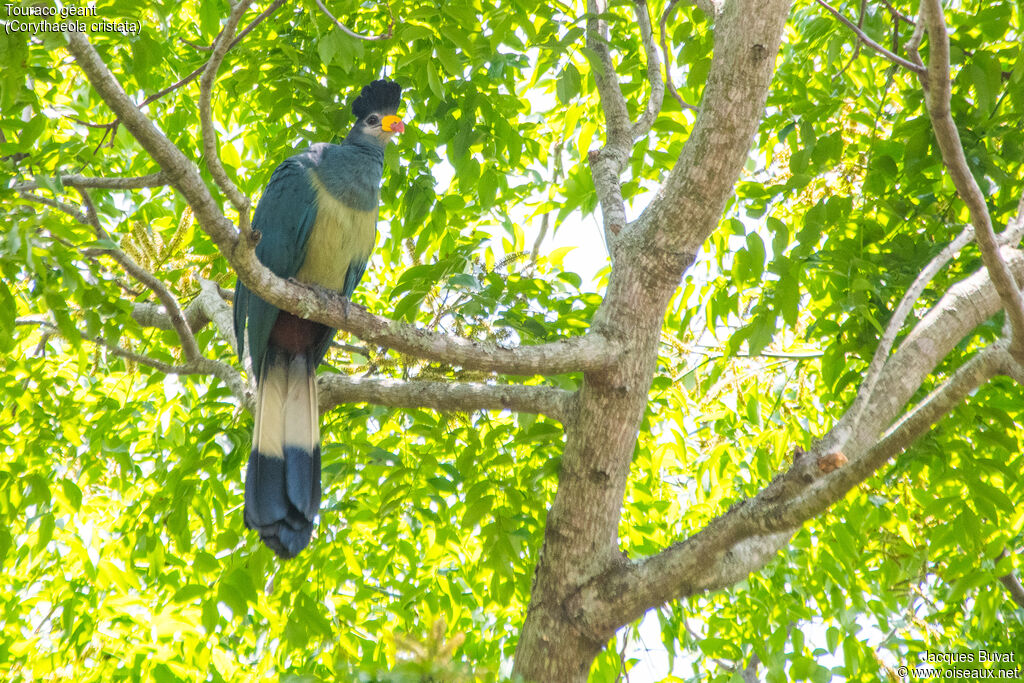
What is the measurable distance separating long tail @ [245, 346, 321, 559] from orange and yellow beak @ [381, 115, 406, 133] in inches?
41.0

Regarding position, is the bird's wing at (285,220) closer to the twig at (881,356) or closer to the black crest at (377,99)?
the black crest at (377,99)

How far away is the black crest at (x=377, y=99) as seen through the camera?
328 cm

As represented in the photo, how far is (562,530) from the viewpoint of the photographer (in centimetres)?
236

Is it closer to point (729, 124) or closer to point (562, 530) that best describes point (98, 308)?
point (562, 530)

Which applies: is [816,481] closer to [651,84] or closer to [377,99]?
[651,84]

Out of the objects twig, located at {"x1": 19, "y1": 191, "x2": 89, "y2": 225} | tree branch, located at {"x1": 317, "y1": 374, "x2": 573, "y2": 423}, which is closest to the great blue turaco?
tree branch, located at {"x1": 317, "y1": 374, "x2": 573, "y2": 423}

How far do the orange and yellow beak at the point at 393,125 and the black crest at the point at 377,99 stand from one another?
76mm

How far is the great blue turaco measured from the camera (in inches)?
107

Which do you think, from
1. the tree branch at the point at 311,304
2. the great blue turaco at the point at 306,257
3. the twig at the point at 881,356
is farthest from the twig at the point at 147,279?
the twig at the point at 881,356

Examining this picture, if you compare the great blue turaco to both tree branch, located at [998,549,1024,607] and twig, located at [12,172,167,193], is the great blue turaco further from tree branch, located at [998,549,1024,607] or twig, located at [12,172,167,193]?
tree branch, located at [998,549,1024,607]

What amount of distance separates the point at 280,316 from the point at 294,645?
1.14 meters

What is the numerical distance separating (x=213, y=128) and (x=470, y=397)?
103cm

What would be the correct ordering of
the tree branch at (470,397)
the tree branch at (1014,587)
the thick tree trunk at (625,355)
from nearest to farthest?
the thick tree trunk at (625,355) → the tree branch at (470,397) → the tree branch at (1014,587)

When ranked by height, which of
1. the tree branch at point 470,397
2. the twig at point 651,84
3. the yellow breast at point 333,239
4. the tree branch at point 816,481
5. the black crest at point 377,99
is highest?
the black crest at point 377,99
